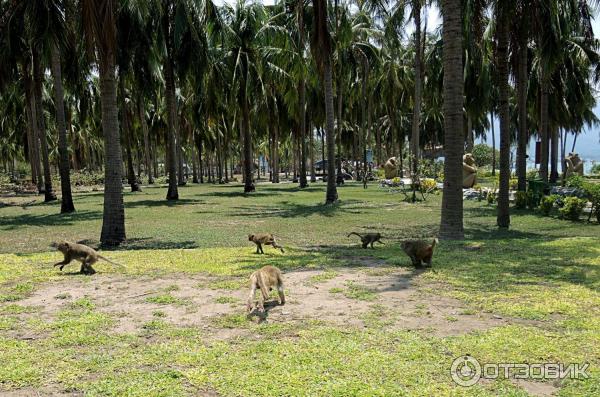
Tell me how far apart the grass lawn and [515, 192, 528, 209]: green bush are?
8.72 meters

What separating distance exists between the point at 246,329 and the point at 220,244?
6.72m

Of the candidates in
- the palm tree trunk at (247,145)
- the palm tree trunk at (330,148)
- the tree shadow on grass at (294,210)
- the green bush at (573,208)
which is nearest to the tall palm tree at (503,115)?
the green bush at (573,208)

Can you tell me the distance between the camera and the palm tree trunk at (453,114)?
451 inches

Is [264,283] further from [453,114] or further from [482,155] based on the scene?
[482,155]

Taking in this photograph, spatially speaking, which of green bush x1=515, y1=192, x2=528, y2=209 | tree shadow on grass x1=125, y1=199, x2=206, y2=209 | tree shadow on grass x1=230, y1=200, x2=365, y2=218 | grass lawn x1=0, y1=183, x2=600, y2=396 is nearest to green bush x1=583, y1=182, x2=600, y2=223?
green bush x1=515, y1=192, x2=528, y2=209

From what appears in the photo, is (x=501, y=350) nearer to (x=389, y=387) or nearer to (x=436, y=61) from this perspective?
(x=389, y=387)

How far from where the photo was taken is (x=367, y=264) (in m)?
8.58

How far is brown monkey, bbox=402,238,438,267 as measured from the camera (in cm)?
788

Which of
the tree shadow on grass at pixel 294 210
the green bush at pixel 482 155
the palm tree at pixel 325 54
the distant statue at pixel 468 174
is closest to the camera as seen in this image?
the tree shadow on grass at pixel 294 210

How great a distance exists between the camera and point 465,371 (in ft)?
13.5

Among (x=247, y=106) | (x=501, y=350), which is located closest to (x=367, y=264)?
(x=501, y=350)

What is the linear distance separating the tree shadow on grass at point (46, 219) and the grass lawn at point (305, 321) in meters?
5.57

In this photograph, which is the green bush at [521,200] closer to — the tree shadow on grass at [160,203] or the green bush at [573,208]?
the green bush at [573,208]

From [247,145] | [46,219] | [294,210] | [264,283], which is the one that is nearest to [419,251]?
[264,283]
